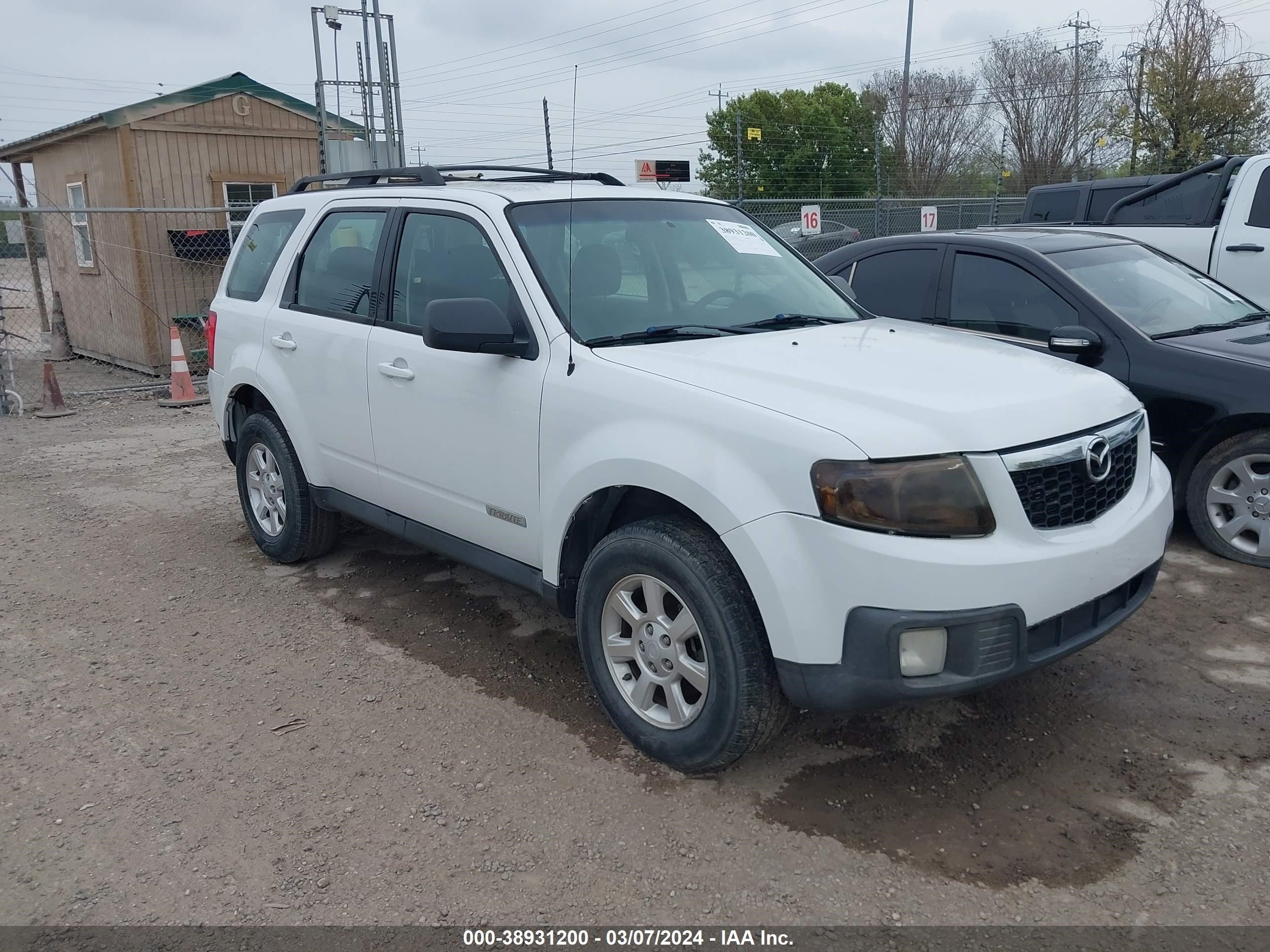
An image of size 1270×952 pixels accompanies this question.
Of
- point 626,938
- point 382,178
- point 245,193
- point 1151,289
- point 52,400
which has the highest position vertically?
point 245,193

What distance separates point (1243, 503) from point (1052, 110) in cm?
3283

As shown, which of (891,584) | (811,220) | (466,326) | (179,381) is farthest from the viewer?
(811,220)

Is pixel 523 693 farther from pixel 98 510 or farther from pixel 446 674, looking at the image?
pixel 98 510

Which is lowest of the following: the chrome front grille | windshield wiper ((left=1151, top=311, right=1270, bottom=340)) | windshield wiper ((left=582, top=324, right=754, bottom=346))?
the chrome front grille

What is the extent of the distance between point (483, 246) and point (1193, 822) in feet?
10.2

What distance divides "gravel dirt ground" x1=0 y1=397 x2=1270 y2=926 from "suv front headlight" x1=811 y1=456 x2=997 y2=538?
332 millimetres

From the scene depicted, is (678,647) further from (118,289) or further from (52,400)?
(118,289)

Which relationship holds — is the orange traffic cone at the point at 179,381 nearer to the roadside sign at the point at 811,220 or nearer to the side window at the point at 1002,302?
the side window at the point at 1002,302

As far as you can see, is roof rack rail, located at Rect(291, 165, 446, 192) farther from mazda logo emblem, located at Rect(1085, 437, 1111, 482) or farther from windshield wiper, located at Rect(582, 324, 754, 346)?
mazda logo emblem, located at Rect(1085, 437, 1111, 482)

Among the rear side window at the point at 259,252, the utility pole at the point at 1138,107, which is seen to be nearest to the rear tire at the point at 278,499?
the rear side window at the point at 259,252

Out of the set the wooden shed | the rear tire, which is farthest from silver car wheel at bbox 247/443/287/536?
the wooden shed

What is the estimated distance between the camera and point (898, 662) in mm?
2859

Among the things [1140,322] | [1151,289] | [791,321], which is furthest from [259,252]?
[1151,289]

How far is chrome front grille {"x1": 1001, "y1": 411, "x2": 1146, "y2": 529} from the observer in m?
2.99
